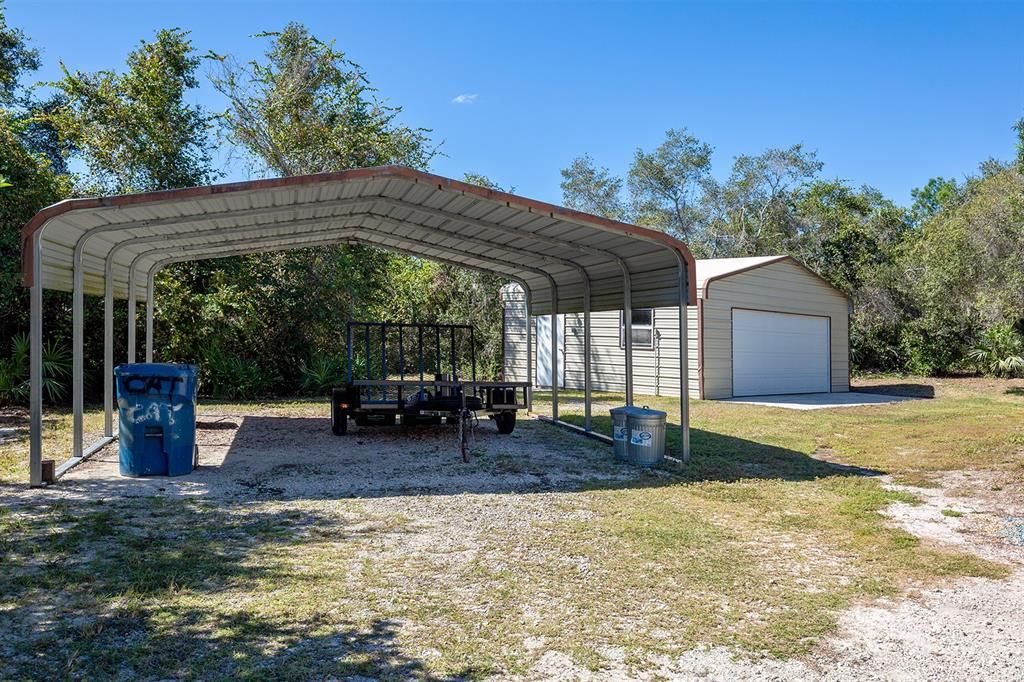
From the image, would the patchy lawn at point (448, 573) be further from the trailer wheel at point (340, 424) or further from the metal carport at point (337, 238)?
the trailer wheel at point (340, 424)

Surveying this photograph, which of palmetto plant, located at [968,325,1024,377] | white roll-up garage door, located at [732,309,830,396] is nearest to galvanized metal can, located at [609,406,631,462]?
white roll-up garage door, located at [732,309,830,396]

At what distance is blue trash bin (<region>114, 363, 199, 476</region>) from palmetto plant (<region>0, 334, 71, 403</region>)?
7.56m

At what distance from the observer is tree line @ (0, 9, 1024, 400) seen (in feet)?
48.0

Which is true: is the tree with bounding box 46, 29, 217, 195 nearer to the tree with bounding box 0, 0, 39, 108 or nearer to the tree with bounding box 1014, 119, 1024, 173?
the tree with bounding box 0, 0, 39, 108

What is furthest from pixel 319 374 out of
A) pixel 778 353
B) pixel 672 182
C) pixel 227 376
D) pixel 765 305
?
pixel 672 182

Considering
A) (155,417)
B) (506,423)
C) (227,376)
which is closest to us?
(155,417)

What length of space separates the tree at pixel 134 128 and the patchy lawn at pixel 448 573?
35.8ft

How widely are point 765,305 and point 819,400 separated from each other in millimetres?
2617

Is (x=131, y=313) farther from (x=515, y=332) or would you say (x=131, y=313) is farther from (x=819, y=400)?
(x=819, y=400)

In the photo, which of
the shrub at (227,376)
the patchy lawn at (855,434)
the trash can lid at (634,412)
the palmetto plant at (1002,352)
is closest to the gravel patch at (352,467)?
the trash can lid at (634,412)

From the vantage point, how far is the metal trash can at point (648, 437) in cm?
766

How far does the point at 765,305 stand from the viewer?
17.1 m

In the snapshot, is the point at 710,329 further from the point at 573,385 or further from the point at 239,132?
the point at 239,132

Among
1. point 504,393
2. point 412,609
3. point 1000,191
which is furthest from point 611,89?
point 412,609
